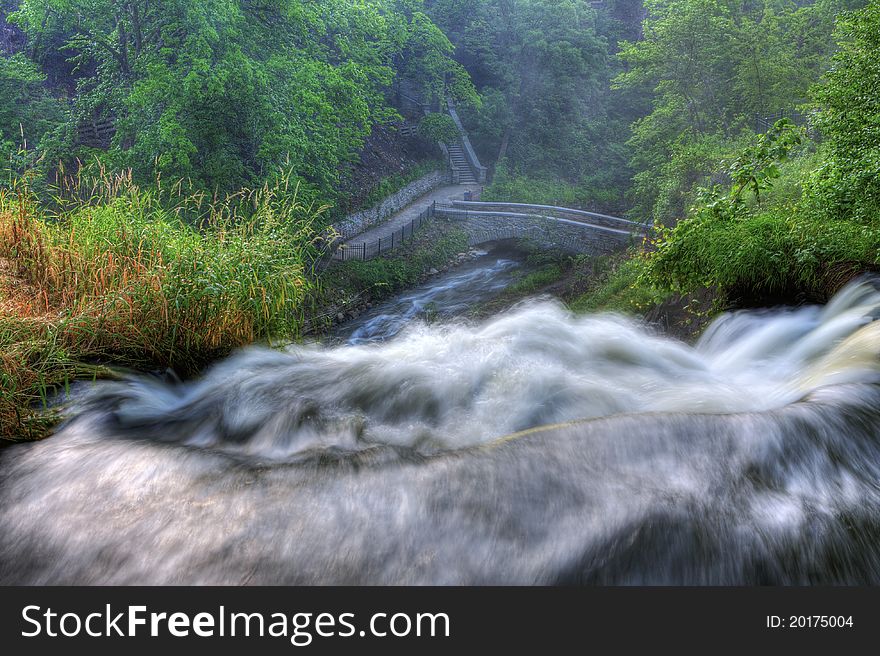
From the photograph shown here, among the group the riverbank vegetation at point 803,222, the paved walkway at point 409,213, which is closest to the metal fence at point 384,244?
the paved walkway at point 409,213

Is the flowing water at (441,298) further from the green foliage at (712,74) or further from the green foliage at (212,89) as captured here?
the green foliage at (712,74)

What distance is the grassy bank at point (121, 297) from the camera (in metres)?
3.69

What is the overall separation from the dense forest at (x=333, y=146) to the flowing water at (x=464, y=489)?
86 cm

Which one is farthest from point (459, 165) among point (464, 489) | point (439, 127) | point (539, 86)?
point (464, 489)

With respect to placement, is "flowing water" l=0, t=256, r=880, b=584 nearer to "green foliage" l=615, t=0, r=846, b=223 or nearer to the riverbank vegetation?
the riverbank vegetation

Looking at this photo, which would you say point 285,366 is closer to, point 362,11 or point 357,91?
point 357,91

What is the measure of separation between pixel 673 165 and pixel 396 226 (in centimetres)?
1027

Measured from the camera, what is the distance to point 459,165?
3244cm

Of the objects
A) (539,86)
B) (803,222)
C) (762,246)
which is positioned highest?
(539,86)

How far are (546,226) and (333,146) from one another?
990 centimetres

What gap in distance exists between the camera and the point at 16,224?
473 centimetres

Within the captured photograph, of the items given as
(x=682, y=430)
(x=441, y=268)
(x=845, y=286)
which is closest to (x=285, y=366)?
(x=682, y=430)

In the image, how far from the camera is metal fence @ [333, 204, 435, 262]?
19.4 m

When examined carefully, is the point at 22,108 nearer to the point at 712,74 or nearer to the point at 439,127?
the point at 439,127
